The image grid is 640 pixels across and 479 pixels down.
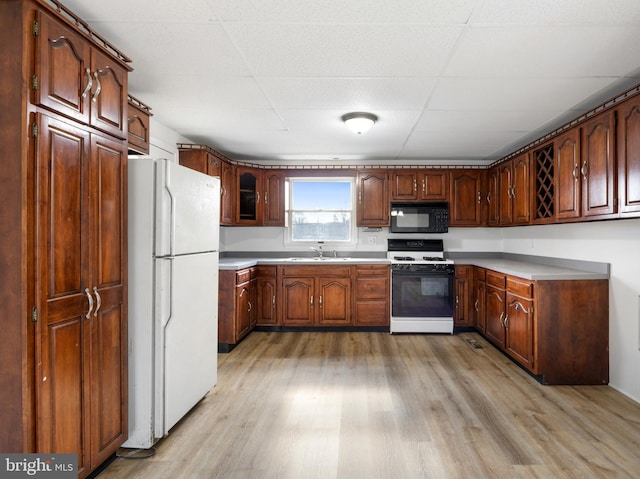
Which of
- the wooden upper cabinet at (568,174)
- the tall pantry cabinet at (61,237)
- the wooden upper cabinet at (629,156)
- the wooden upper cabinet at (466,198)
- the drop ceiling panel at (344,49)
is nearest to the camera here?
the tall pantry cabinet at (61,237)

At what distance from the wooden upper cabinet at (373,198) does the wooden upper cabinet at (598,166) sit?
7.72 feet

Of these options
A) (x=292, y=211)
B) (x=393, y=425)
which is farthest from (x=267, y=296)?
(x=393, y=425)

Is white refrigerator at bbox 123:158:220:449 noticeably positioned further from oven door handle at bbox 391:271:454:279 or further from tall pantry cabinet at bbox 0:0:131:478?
oven door handle at bbox 391:271:454:279

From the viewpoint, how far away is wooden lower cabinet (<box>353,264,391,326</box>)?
4656 millimetres

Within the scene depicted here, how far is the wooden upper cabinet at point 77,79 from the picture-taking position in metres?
1.42

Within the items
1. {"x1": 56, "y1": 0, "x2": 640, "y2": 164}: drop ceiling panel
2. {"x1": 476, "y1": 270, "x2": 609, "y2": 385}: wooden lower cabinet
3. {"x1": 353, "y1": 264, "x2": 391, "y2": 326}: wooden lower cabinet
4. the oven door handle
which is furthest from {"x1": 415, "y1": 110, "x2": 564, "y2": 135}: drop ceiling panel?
{"x1": 353, "y1": 264, "x2": 391, "y2": 326}: wooden lower cabinet

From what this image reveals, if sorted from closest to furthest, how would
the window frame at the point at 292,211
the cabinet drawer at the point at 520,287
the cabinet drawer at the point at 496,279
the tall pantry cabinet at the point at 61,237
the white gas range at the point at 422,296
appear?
the tall pantry cabinet at the point at 61,237
the cabinet drawer at the point at 520,287
the cabinet drawer at the point at 496,279
the white gas range at the point at 422,296
the window frame at the point at 292,211

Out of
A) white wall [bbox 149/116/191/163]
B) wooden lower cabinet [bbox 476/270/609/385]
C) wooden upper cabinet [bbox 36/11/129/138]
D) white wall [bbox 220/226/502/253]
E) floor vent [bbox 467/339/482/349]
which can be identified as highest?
white wall [bbox 149/116/191/163]

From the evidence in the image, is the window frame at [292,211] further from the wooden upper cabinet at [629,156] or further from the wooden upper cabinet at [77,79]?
the wooden upper cabinet at [77,79]

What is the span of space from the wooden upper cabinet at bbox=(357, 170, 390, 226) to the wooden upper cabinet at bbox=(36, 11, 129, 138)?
3.37 metres

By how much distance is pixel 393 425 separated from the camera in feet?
7.72

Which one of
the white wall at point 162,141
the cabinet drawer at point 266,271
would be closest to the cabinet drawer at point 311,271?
the cabinet drawer at point 266,271

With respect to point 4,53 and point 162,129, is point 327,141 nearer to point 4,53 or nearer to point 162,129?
point 162,129

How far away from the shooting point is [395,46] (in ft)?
6.72
